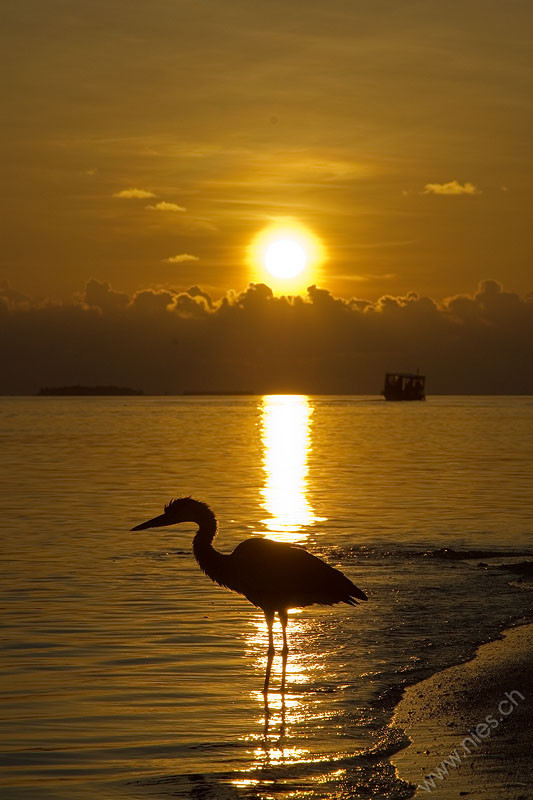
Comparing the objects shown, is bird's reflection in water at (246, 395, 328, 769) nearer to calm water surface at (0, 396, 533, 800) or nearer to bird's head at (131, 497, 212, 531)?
calm water surface at (0, 396, 533, 800)

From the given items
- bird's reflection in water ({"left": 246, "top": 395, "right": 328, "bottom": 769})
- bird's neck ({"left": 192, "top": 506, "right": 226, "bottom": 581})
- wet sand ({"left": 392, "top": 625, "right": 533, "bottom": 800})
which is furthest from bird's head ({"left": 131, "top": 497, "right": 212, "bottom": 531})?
wet sand ({"left": 392, "top": 625, "right": 533, "bottom": 800})

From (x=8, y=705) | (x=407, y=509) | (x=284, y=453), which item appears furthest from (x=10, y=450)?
(x=8, y=705)

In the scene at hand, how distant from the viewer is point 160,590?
686 inches

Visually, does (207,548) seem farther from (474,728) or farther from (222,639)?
(474,728)

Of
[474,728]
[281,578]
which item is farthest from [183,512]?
[474,728]

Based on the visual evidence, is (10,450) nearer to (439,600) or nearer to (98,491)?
(98,491)

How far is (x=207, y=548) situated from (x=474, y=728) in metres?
4.08

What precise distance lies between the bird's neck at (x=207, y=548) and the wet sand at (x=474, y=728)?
102 inches

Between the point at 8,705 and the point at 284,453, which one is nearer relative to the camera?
the point at 8,705

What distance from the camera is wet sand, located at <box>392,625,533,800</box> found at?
322 inches

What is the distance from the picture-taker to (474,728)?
960cm

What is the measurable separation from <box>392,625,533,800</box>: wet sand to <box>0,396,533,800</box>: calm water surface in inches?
10.3

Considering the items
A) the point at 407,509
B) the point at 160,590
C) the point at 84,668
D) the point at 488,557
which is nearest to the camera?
the point at 84,668

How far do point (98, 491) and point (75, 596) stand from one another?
19244 mm
